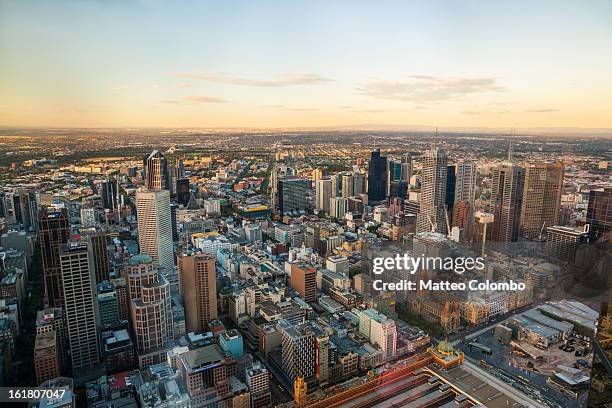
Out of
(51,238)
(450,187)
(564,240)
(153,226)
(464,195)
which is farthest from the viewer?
(450,187)

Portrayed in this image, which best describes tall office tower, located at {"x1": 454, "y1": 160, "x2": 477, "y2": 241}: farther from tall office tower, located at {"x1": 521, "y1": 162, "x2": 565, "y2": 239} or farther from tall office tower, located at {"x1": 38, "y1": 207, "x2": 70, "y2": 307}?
tall office tower, located at {"x1": 38, "y1": 207, "x2": 70, "y2": 307}

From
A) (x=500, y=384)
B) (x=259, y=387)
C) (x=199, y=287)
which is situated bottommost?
(x=259, y=387)

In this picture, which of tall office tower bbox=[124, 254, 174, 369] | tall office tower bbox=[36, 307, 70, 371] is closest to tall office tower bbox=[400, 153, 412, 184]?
tall office tower bbox=[124, 254, 174, 369]

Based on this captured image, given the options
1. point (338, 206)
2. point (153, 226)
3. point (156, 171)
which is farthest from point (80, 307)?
point (338, 206)

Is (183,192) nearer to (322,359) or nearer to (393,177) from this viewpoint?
(393,177)

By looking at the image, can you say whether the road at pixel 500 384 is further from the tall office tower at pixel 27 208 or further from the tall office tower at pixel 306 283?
the tall office tower at pixel 27 208

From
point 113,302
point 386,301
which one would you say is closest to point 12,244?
point 113,302

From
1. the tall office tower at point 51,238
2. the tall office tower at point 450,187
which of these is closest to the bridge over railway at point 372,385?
the tall office tower at point 51,238
